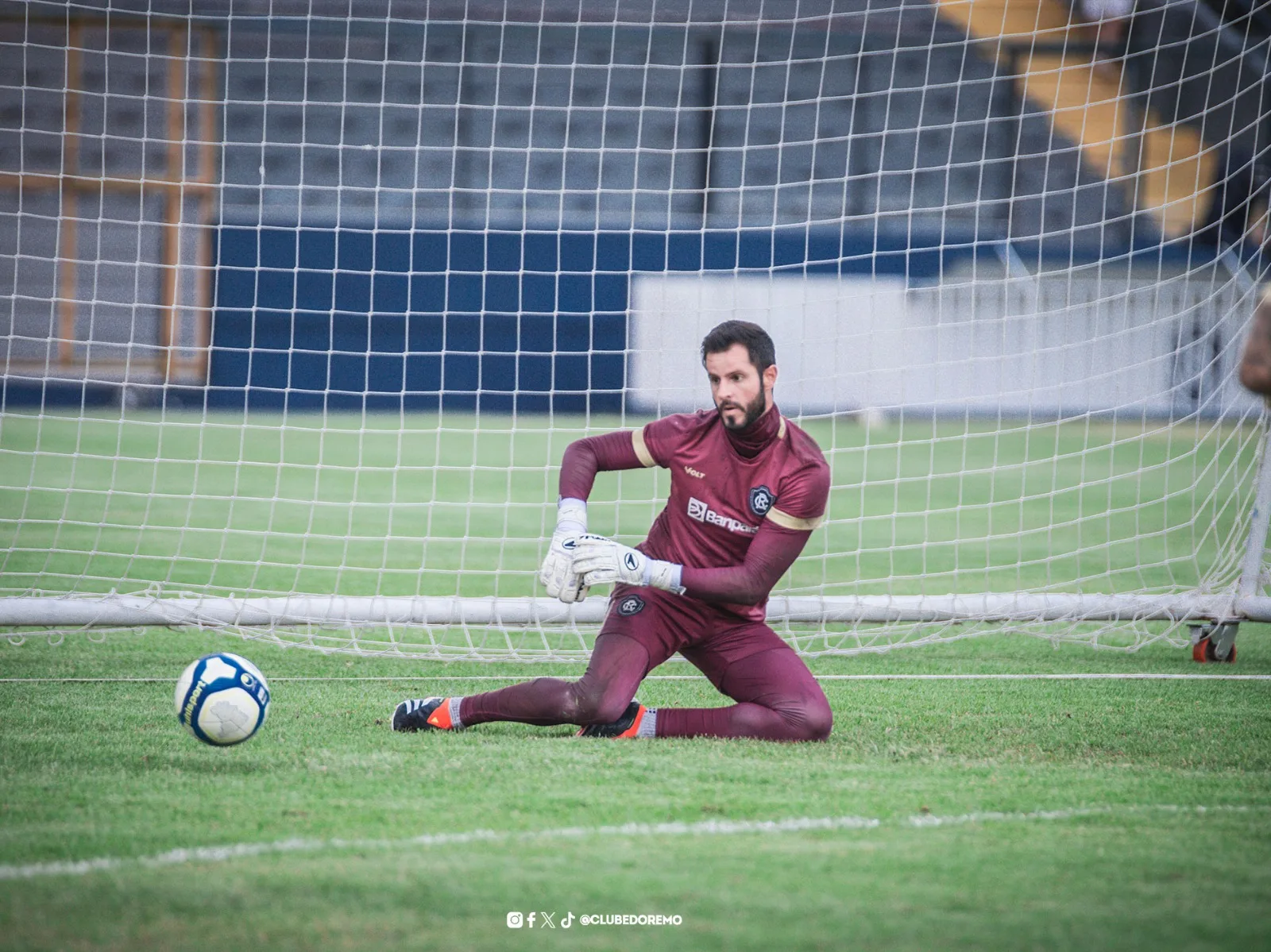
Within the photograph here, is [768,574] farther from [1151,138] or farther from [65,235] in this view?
[65,235]

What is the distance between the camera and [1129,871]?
322cm

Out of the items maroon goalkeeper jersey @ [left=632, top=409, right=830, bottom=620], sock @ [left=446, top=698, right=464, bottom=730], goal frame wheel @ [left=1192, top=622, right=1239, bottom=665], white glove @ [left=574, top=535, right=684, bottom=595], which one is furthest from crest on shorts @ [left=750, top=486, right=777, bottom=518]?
goal frame wheel @ [left=1192, top=622, right=1239, bottom=665]

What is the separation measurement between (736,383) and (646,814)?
1.51 m

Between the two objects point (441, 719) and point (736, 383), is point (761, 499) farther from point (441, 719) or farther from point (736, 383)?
point (441, 719)

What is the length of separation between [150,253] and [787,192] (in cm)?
1076

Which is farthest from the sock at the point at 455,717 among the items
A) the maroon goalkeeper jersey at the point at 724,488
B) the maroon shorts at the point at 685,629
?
the maroon goalkeeper jersey at the point at 724,488

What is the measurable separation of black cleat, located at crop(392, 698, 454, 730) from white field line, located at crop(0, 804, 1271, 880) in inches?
52.4

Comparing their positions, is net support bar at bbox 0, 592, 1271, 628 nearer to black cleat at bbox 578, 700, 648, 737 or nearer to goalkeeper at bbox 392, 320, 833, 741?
goalkeeper at bbox 392, 320, 833, 741

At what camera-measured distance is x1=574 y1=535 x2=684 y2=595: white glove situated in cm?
445

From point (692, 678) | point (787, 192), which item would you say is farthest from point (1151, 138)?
point (692, 678)

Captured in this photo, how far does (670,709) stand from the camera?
4.77 metres

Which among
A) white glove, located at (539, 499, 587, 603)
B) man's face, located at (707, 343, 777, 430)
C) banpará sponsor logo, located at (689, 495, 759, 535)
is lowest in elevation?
white glove, located at (539, 499, 587, 603)

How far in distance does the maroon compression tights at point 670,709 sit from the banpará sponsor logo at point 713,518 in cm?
42

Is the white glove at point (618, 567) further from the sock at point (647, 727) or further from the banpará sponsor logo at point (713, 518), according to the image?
the sock at point (647, 727)
